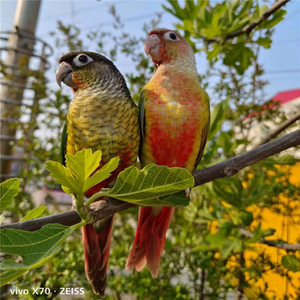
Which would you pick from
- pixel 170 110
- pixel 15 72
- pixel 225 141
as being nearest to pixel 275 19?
pixel 225 141

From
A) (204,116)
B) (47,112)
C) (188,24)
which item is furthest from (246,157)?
(47,112)

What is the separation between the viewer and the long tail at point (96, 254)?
Answer: 0.45 meters

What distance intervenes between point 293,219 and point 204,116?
0.62 meters

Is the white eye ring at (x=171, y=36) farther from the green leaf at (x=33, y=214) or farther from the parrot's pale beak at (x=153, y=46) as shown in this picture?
the green leaf at (x=33, y=214)

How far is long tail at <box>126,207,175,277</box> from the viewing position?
485mm

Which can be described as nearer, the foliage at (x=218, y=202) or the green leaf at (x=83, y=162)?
the green leaf at (x=83, y=162)

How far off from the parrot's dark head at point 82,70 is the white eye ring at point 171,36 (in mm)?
116

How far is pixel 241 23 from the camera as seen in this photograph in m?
0.62

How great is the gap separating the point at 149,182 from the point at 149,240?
28cm

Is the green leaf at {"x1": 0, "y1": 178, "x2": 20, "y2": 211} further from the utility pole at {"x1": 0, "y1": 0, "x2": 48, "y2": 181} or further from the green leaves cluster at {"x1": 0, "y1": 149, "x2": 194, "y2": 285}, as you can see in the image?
the utility pole at {"x1": 0, "y1": 0, "x2": 48, "y2": 181}

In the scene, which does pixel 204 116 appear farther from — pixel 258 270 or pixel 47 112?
pixel 47 112

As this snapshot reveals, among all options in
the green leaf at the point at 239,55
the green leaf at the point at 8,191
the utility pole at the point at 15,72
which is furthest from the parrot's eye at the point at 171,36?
the utility pole at the point at 15,72

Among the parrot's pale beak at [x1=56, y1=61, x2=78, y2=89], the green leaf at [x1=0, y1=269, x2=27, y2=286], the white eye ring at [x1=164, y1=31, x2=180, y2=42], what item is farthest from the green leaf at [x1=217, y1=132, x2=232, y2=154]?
the green leaf at [x1=0, y1=269, x2=27, y2=286]

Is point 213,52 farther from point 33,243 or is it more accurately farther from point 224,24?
point 33,243
